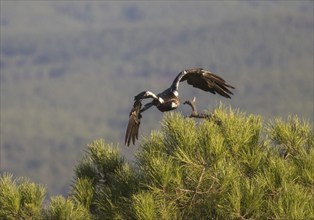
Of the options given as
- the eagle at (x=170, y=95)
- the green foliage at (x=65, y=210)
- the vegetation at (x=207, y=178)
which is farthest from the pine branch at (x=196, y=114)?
the green foliage at (x=65, y=210)

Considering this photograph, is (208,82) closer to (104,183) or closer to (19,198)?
(104,183)

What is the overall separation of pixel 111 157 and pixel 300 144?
4460 millimetres

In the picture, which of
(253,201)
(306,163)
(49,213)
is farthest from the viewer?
(49,213)

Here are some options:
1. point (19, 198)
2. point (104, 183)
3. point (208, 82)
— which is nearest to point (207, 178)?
point (208, 82)

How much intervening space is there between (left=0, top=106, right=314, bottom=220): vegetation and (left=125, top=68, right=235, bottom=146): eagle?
23.4 inches

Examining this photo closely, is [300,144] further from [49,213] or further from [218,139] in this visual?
[49,213]

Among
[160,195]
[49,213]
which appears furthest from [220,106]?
[49,213]

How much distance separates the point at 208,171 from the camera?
20.0 metres

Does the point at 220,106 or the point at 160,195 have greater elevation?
the point at 220,106

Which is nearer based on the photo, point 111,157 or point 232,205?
point 232,205

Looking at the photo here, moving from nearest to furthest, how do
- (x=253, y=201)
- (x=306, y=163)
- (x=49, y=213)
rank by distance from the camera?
(x=253, y=201), (x=306, y=163), (x=49, y=213)

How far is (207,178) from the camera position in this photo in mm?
20031

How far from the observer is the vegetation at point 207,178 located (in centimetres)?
1933

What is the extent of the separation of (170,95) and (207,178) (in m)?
1.85
